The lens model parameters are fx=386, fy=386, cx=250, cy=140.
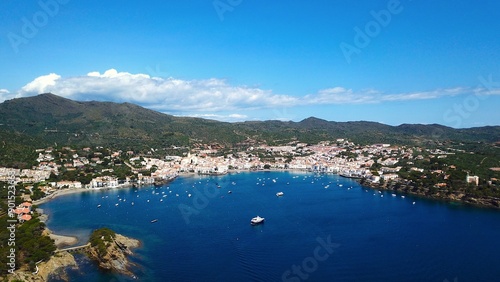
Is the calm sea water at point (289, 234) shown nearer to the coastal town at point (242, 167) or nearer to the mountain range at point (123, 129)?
the coastal town at point (242, 167)

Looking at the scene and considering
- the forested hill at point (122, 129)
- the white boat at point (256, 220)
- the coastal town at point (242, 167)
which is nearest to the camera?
the white boat at point (256, 220)

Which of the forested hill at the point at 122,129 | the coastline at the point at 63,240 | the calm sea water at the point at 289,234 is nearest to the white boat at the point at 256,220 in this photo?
the calm sea water at the point at 289,234

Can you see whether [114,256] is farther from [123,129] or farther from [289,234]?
[123,129]

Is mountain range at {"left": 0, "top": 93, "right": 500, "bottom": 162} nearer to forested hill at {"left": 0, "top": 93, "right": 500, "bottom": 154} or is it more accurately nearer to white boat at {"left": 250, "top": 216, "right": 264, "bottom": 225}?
forested hill at {"left": 0, "top": 93, "right": 500, "bottom": 154}

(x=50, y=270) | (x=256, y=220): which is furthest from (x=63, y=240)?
(x=256, y=220)

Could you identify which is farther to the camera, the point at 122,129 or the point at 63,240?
the point at 122,129
